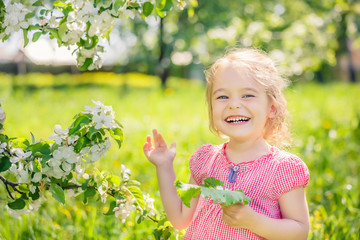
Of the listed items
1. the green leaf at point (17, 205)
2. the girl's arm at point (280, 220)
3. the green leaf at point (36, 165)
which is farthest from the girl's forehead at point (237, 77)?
the green leaf at point (17, 205)

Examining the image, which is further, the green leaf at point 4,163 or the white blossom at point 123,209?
the white blossom at point 123,209

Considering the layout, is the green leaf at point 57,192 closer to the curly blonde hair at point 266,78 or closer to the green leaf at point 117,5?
the green leaf at point 117,5

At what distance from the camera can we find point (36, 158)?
5.08 ft

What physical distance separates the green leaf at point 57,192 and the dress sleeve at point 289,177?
31.7 inches

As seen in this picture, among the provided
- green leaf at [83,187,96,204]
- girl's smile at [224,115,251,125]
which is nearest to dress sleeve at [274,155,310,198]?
girl's smile at [224,115,251,125]

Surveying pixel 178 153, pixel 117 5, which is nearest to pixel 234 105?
pixel 117 5

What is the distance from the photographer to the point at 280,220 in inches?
64.1

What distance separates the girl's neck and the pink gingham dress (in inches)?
1.1

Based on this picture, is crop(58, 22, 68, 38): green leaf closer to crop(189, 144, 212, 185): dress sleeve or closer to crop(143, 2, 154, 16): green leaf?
crop(143, 2, 154, 16): green leaf

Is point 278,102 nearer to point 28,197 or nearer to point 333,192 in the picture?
point 28,197

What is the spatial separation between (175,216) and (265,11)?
8.70 metres

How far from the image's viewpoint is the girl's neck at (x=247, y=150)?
1805 millimetres

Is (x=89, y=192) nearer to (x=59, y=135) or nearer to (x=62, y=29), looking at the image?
(x=59, y=135)

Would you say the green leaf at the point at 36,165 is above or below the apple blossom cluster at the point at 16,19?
below
